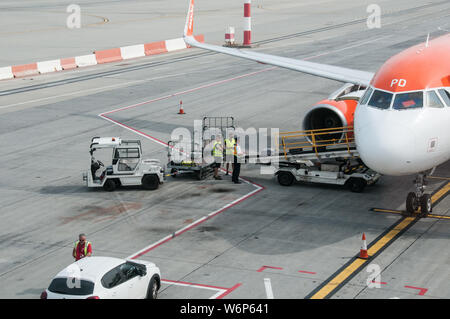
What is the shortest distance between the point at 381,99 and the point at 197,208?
8091 millimetres

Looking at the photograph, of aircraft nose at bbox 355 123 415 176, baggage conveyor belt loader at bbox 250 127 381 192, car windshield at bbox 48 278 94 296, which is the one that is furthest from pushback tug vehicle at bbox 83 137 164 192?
car windshield at bbox 48 278 94 296

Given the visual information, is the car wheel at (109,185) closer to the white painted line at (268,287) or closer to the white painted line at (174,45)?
the white painted line at (268,287)

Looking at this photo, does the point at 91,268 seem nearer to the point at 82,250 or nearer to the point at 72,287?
the point at 72,287

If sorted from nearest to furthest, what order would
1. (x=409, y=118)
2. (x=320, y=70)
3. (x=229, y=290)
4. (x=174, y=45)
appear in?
(x=229, y=290)
(x=409, y=118)
(x=320, y=70)
(x=174, y=45)

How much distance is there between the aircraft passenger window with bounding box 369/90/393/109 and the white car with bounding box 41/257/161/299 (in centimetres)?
936

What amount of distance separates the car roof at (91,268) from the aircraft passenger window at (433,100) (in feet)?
36.9

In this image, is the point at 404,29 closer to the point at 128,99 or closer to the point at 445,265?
the point at 128,99

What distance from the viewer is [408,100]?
22641mm

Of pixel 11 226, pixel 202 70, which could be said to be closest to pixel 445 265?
pixel 11 226

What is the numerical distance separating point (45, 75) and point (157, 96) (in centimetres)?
1359

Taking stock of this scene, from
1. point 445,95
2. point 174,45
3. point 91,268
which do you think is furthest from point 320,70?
point 174,45

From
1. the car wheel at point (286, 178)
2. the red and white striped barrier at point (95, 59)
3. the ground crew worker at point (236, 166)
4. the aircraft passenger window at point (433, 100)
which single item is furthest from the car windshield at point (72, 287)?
the red and white striped barrier at point (95, 59)

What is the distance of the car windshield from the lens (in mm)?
17078

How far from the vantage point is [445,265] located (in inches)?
814
